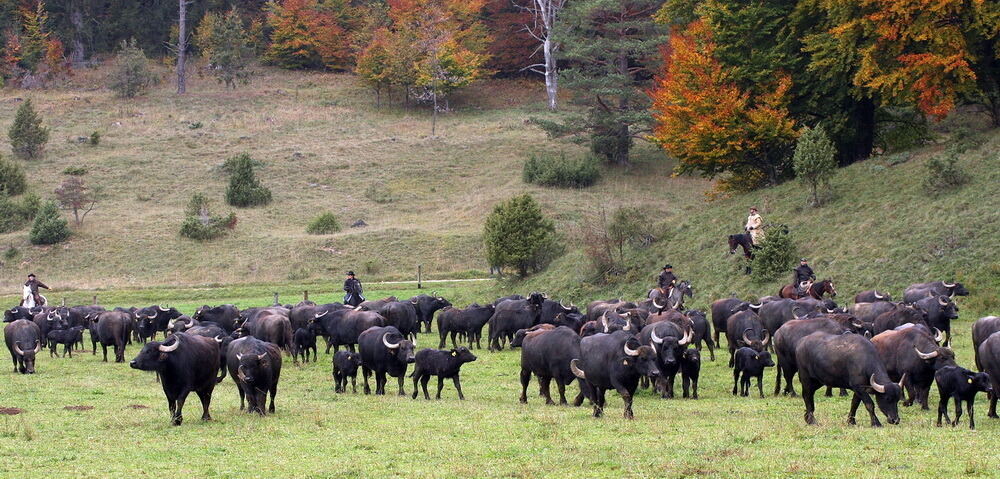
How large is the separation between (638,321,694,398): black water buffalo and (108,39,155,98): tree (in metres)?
92.7

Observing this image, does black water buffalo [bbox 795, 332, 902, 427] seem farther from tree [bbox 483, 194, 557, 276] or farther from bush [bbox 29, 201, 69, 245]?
bush [bbox 29, 201, 69, 245]

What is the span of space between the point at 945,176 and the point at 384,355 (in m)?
27.0

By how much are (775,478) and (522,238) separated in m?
35.5

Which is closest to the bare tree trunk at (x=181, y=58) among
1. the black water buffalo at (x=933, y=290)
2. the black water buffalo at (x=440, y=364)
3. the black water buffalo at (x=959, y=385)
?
the black water buffalo at (x=933, y=290)

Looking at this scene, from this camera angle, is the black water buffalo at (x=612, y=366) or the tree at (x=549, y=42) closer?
the black water buffalo at (x=612, y=366)

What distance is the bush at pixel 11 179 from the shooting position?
75750 mm

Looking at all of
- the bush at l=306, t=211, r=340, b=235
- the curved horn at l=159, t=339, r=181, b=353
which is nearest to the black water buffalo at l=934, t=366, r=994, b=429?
the curved horn at l=159, t=339, r=181, b=353

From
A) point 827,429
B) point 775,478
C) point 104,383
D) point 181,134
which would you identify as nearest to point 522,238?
point 104,383

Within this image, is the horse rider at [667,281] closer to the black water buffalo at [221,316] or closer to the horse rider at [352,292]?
the horse rider at [352,292]

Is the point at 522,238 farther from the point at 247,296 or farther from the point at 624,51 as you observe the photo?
the point at 624,51

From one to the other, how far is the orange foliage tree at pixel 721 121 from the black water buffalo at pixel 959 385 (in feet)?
110

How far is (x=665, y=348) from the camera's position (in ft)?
68.3

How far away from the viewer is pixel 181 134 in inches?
3693

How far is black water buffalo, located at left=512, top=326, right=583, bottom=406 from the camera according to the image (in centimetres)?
2142
